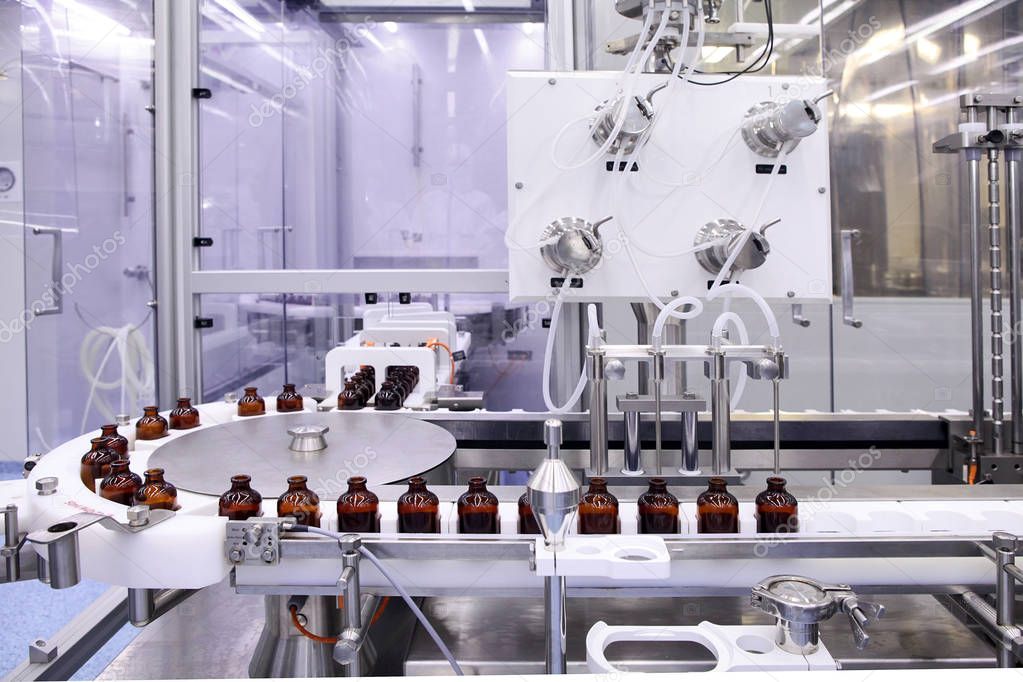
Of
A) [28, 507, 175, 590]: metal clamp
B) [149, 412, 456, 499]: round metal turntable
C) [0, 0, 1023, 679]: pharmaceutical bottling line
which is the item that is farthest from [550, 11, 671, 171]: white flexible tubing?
[28, 507, 175, 590]: metal clamp

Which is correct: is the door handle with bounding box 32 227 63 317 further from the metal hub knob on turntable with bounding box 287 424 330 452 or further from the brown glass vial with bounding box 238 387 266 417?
the metal hub knob on turntable with bounding box 287 424 330 452

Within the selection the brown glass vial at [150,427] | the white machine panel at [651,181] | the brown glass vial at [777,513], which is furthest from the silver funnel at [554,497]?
→ the brown glass vial at [150,427]

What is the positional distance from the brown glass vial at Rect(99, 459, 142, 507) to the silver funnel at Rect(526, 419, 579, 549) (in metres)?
0.56

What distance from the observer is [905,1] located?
277 centimetres

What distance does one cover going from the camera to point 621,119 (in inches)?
46.6

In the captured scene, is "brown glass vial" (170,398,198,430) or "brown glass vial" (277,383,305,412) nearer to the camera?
"brown glass vial" (170,398,198,430)

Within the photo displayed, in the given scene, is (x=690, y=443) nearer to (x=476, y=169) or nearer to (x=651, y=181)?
(x=651, y=181)

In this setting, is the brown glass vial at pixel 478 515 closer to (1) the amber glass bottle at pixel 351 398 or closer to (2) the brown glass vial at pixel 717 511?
(2) the brown glass vial at pixel 717 511

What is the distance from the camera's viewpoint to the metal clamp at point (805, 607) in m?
0.67

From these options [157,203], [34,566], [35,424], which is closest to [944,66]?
[157,203]

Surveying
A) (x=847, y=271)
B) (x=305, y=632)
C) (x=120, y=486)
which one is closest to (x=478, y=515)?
(x=305, y=632)

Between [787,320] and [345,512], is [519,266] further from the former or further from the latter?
[787,320]

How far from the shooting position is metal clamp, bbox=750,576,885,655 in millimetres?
669

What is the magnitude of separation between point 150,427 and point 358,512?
1.90 feet
